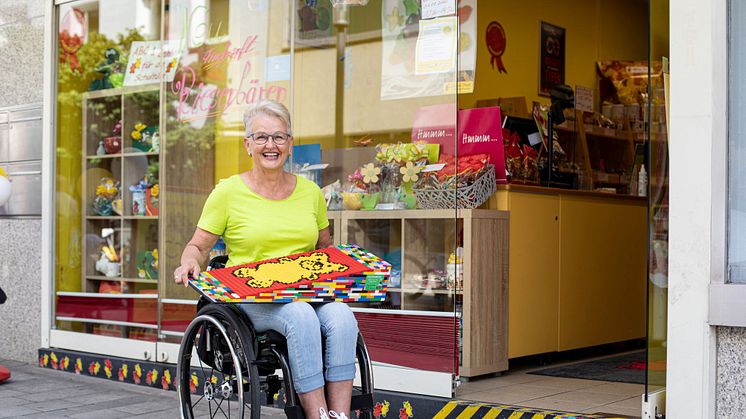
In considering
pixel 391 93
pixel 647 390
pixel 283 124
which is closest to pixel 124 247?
pixel 391 93

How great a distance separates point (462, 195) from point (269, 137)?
161 cm

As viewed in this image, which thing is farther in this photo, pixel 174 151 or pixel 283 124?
pixel 174 151

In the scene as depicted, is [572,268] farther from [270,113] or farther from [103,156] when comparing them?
[103,156]

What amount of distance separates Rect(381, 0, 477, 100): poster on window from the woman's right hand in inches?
66.6

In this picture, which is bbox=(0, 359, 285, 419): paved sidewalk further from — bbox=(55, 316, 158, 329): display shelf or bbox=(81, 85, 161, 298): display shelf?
bbox=(81, 85, 161, 298): display shelf

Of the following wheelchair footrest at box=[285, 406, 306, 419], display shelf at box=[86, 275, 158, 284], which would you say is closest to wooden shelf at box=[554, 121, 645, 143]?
display shelf at box=[86, 275, 158, 284]

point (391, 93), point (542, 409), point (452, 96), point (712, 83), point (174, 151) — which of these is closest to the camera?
point (712, 83)

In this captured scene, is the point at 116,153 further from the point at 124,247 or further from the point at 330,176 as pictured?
the point at 330,176

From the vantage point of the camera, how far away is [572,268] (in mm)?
5906

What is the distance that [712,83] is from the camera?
3.69 metres

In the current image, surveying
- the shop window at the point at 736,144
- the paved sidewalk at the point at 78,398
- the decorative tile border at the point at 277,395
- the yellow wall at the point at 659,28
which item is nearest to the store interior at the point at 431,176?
the yellow wall at the point at 659,28

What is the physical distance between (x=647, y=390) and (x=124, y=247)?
3.96 m

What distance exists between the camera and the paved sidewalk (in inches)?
208

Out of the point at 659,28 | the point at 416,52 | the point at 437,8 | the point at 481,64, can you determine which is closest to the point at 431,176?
the point at 416,52
